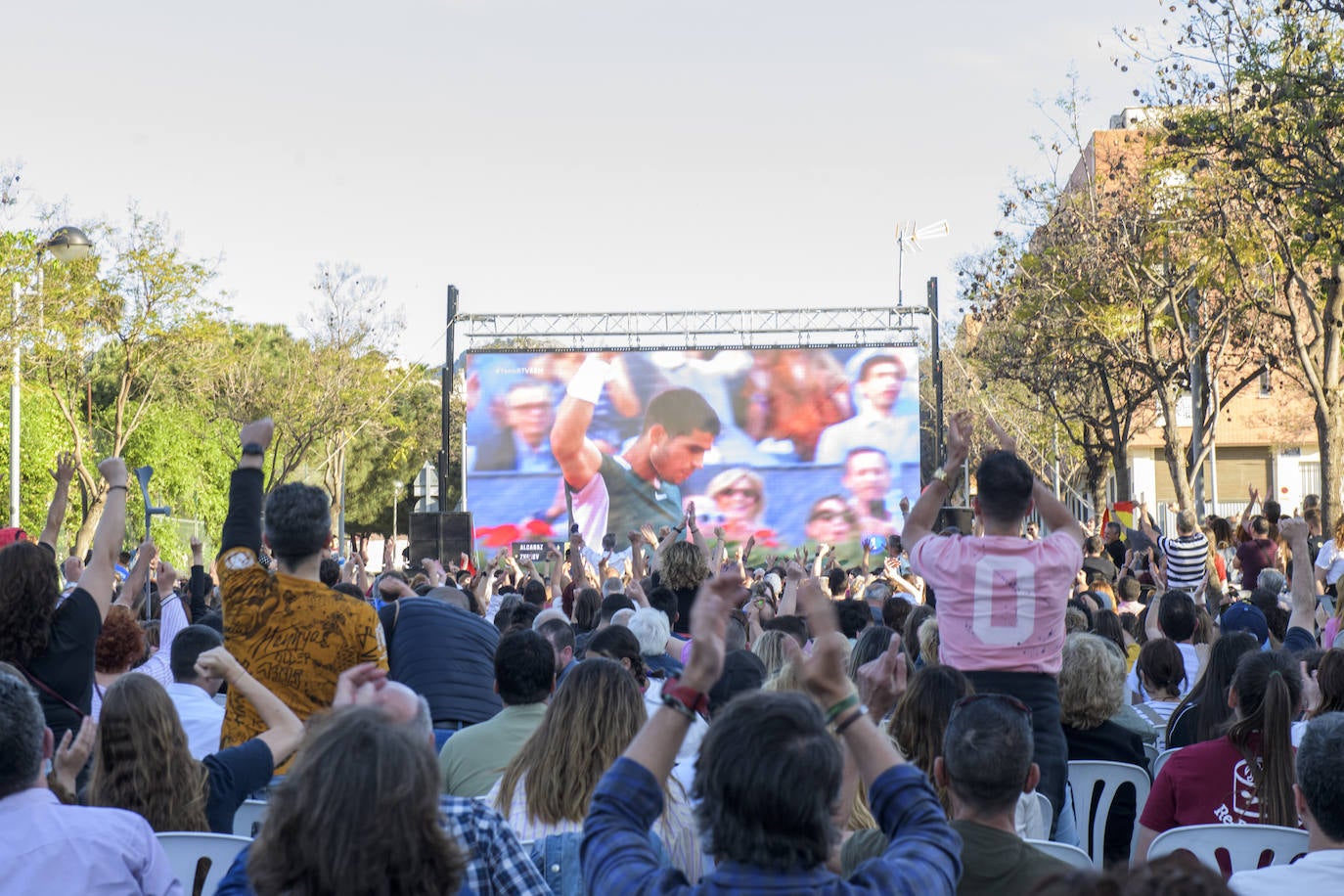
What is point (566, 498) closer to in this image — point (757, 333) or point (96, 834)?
point (757, 333)

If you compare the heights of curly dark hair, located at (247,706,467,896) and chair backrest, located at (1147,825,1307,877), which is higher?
curly dark hair, located at (247,706,467,896)

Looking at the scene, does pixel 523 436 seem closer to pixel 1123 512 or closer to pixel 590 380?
pixel 590 380

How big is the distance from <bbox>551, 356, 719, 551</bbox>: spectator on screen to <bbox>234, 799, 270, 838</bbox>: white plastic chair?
76.1 feet

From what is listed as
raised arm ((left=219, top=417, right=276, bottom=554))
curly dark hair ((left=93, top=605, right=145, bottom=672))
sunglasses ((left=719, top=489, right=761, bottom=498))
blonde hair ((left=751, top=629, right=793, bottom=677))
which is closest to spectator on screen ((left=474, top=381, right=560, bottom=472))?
sunglasses ((left=719, top=489, right=761, bottom=498))

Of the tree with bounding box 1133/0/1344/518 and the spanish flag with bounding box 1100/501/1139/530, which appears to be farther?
the spanish flag with bounding box 1100/501/1139/530

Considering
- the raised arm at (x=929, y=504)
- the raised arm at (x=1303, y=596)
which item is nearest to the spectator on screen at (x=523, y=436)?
the raised arm at (x=1303, y=596)

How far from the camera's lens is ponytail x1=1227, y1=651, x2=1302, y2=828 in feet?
14.4

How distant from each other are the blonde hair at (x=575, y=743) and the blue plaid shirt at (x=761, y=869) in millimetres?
1564

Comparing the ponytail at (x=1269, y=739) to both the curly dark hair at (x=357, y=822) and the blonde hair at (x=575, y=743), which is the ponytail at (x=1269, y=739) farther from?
the curly dark hair at (x=357, y=822)

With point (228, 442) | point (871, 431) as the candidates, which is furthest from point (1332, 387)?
point (228, 442)

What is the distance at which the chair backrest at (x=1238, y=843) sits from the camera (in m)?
4.04

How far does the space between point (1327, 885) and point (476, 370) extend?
86.1 feet

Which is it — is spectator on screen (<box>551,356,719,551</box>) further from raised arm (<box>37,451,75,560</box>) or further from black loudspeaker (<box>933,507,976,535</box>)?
raised arm (<box>37,451,75,560</box>)

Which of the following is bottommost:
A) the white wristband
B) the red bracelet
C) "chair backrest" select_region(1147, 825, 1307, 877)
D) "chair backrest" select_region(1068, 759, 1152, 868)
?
"chair backrest" select_region(1068, 759, 1152, 868)
